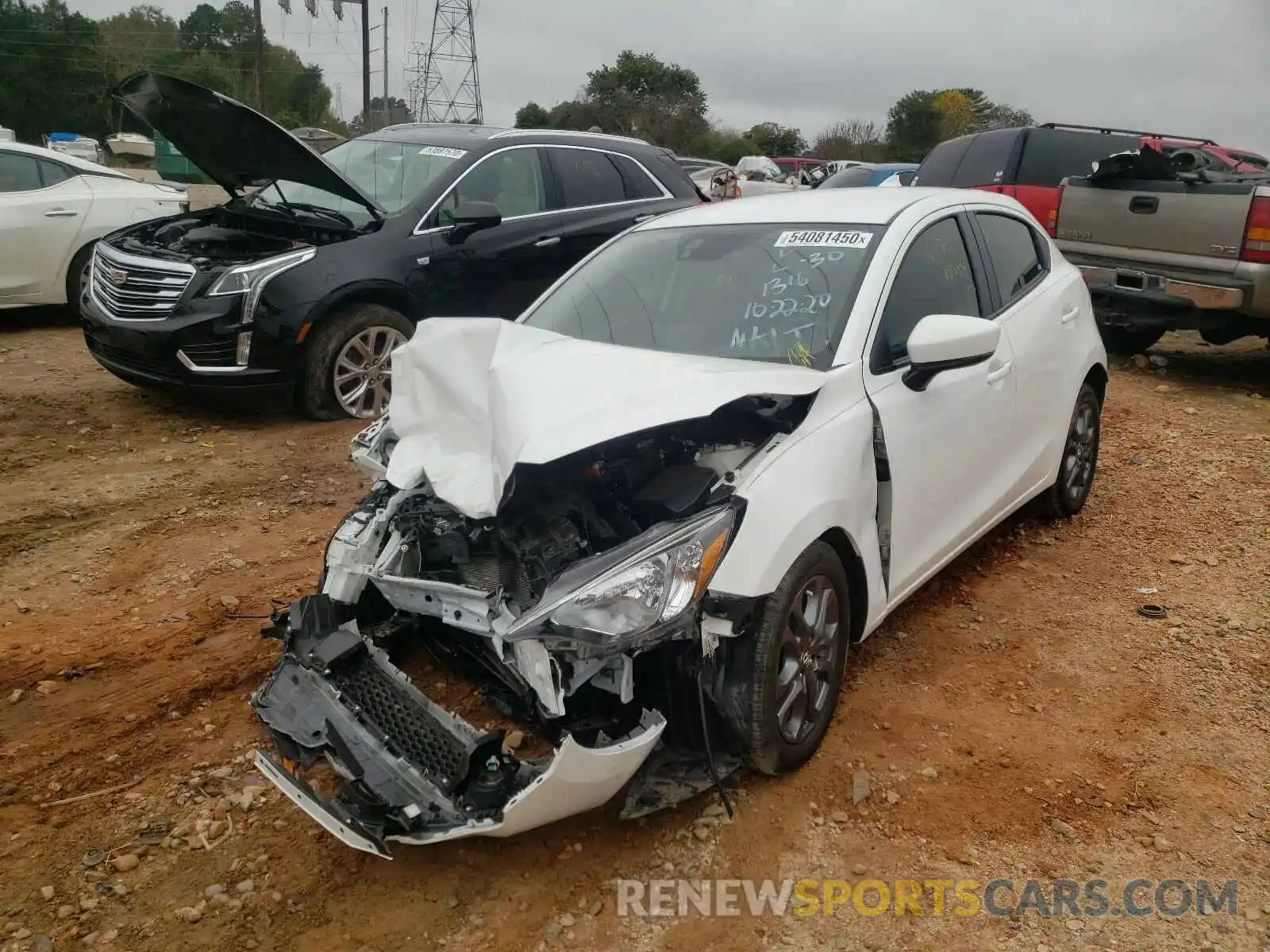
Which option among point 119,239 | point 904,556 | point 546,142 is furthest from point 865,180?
point 904,556

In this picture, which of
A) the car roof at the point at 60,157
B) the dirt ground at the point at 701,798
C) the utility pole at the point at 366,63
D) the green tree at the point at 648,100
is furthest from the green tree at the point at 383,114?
the dirt ground at the point at 701,798

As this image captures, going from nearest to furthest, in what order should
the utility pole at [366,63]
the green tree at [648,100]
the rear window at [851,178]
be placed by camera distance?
1. the rear window at [851,178]
2. the utility pole at [366,63]
3. the green tree at [648,100]

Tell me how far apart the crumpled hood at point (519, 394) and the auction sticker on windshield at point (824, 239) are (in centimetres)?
66

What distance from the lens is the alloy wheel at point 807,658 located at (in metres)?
2.76

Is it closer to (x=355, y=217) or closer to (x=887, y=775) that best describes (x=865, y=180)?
(x=355, y=217)

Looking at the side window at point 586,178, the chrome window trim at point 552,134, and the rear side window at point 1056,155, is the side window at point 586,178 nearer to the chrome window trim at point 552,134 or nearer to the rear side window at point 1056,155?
the chrome window trim at point 552,134

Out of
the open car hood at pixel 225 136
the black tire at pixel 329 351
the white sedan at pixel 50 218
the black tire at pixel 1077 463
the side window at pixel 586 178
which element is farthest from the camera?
the white sedan at pixel 50 218

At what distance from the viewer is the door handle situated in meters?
3.72

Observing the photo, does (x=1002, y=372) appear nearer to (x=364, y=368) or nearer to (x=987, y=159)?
(x=364, y=368)

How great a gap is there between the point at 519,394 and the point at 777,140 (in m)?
61.1

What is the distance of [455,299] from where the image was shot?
6.54 metres

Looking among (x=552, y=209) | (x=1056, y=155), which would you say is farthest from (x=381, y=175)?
(x=1056, y=155)

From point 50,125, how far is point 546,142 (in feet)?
178

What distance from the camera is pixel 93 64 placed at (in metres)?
50.5
